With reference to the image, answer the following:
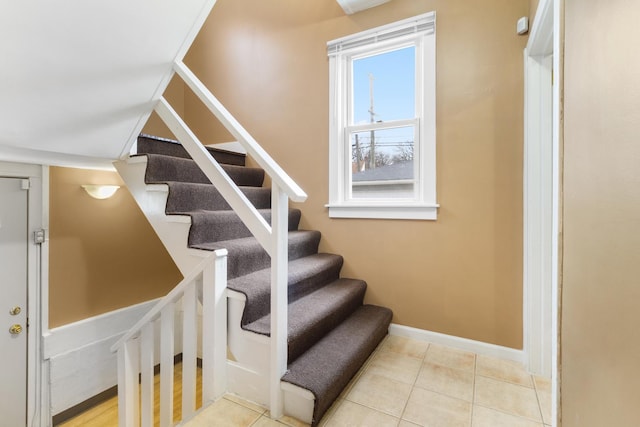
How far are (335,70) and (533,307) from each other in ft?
7.52

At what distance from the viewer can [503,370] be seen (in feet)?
5.88

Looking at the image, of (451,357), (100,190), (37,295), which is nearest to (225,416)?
(451,357)

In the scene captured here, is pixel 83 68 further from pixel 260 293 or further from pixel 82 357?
pixel 82 357

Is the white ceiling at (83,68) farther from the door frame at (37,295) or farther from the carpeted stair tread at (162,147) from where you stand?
the door frame at (37,295)

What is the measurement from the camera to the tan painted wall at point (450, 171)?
6.29ft

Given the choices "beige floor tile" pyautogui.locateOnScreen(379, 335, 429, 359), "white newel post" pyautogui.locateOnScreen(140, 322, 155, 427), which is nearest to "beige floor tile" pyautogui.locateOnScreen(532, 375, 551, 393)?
"beige floor tile" pyautogui.locateOnScreen(379, 335, 429, 359)

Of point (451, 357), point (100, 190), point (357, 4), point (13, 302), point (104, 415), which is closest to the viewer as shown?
point (451, 357)

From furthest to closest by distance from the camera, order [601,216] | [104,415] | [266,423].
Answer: [104,415] → [266,423] → [601,216]

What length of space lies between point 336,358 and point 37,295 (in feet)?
8.12

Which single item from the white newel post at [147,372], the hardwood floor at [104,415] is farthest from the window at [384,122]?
the hardwood floor at [104,415]

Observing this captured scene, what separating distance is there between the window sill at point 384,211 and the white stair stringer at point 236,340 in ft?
3.94

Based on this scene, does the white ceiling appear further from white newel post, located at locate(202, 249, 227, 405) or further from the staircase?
white newel post, located at locate(202, 249, 227, 405)

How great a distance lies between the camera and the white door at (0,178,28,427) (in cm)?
218

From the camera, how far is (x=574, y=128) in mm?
980
